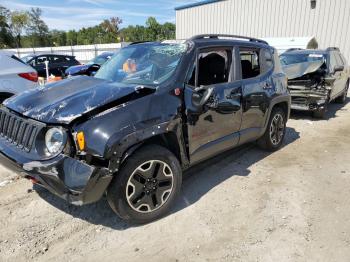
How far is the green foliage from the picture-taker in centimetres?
5897

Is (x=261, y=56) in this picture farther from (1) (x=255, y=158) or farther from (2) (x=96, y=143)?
(2) (x=96, y=143)

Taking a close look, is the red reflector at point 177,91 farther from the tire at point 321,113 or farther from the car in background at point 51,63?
the car in background at point 51,63

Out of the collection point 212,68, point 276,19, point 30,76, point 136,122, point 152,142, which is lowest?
point 152,142

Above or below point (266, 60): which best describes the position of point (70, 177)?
below

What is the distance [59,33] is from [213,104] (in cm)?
8442

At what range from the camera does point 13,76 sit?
18.9 ft

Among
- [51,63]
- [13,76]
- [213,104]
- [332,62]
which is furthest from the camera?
[51,63]

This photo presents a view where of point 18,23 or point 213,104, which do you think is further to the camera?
point 18,23

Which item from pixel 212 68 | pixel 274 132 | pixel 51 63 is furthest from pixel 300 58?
pixel 51 63

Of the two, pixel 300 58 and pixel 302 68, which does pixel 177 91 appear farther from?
pixel 300 58

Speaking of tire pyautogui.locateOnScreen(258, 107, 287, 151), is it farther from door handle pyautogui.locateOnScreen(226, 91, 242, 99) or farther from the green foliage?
the green foliage

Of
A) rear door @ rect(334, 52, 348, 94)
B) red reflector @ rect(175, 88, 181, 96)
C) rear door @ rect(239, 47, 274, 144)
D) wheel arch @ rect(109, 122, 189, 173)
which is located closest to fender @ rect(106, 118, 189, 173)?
wheel arch @ rect(109, 122, 189, 173)

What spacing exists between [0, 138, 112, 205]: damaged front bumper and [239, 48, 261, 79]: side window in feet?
8.35

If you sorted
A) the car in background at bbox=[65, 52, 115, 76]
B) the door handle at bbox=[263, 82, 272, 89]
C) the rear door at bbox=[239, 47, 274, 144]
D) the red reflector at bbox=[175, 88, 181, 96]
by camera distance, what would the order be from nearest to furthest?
the red reflector at bbox=[175, 88, 181, 96] < the rear door at bbox=[239, 47, 274, 144] < the door handle at bbox=[263, 82, 272, 89] < the car in background at bbox=[65, 52, 115, 76]
